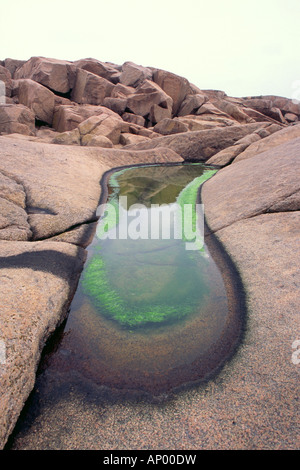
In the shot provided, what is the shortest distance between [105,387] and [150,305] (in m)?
1.40

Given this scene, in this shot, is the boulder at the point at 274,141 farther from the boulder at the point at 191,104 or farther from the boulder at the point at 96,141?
the boulder at the point at 191,104

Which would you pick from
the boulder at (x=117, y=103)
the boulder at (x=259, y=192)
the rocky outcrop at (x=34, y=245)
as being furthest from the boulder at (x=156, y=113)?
the boulder at (x=259, y=192)

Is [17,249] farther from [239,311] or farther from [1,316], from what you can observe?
[239,311]

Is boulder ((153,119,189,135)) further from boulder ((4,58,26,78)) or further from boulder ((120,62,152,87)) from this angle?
boulder ((4,58,26,78))

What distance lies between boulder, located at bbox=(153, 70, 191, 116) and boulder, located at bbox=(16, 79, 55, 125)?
12.3 meters

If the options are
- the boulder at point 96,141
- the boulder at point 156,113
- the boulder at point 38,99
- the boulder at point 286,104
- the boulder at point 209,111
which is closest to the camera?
the boulder at point 96,141

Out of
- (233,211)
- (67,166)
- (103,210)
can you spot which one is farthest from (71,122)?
(233,211)

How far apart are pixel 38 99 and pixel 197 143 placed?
13.7 m

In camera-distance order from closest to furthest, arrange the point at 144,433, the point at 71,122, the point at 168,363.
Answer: the point at 144,433 → the point at 168,363 → the point at 71,122

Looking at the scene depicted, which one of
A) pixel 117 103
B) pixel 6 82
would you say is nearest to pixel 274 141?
pixel 117 103

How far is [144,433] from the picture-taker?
80.7 inches

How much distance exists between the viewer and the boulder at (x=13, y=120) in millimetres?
15945

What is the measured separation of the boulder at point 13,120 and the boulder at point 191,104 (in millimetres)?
16831

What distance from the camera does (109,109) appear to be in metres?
22.2
